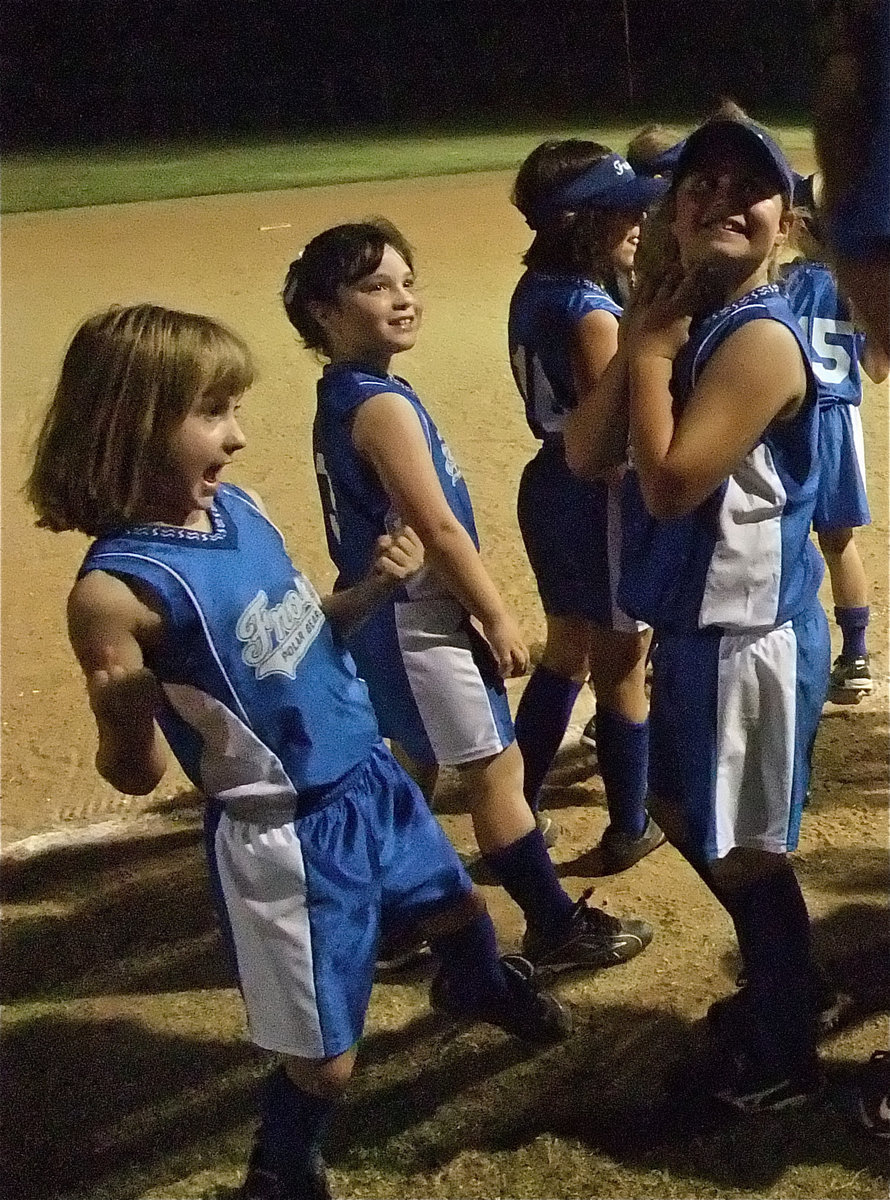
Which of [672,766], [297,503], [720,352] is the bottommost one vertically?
[297,503]

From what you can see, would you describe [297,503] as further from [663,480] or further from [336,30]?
[336,30]

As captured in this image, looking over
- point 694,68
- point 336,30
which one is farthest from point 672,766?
point 336,30

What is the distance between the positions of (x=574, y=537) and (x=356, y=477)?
571mm

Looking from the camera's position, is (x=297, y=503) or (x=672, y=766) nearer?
(x=672, y=766)

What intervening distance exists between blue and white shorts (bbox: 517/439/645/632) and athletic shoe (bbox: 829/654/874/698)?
112 centimetres

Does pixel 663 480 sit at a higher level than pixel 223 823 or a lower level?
higher

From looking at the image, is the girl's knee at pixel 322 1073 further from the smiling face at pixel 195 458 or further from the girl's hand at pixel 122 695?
the smiling face at pixel 195 458

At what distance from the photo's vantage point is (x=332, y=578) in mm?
4254

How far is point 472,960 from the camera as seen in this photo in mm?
1936

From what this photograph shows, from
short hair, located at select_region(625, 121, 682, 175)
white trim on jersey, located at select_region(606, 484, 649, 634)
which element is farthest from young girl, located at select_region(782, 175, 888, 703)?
white trim on jersey, located at select_region(606, 484, 649, 634)

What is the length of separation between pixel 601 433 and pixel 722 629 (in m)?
0.32

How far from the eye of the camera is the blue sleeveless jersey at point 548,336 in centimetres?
221

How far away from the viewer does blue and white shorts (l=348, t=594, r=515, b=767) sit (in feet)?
6.73

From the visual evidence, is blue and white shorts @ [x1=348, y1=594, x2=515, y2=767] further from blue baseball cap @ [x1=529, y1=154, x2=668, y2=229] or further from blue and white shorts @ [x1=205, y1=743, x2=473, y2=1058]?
blue baseball cap @ [x1=529, y1=154, x2=668, y2=229]
